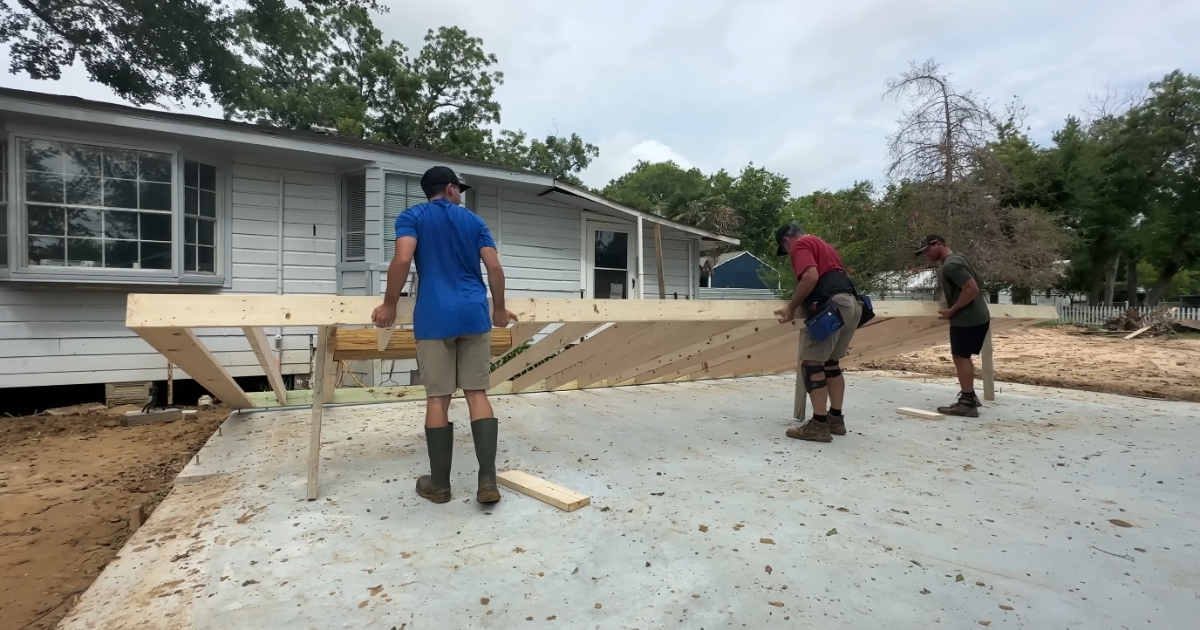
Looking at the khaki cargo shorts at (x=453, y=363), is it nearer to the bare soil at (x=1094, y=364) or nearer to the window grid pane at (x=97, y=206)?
the window grid pane at (x=97, y=206)

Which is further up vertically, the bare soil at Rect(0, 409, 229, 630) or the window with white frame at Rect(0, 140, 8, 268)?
the window with white frame at Rect(0, 140, 8, 268)

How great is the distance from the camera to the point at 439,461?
2637 mm

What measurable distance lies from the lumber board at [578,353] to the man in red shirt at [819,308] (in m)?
1.01

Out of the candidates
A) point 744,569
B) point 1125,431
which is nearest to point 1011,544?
point 744,569

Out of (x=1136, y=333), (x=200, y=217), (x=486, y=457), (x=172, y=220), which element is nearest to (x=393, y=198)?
(x=200, y=217)

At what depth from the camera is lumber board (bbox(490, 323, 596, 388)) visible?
3519 millimetres

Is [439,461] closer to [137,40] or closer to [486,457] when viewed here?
[486,457]

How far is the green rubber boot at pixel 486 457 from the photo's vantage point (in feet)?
8.39

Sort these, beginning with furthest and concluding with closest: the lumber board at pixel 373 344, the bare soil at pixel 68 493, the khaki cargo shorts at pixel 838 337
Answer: the khaki cargo shorts at pixel 838 337, the lumber board at pixel 373 344, the bare soil at pixel 68 493

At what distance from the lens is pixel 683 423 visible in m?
4.45

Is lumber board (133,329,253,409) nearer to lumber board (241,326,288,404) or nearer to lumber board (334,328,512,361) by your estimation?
lumber board (241,326,288,404)

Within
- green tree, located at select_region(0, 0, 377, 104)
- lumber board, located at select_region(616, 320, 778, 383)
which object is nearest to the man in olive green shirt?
lumber board, located at select_region(616, 320, 778, 383)

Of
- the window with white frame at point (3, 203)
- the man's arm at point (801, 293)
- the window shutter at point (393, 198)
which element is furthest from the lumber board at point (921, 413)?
the window with white frame at point (3, 203)

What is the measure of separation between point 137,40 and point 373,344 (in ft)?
38.2
